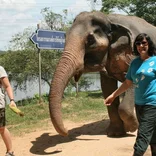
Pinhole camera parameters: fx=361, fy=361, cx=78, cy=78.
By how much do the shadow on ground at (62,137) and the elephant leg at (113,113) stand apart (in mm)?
311

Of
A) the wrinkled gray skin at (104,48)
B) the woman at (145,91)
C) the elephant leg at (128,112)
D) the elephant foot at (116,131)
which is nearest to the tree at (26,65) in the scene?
the elephant foot at (116,131)

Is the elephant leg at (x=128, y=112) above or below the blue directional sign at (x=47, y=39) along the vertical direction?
below

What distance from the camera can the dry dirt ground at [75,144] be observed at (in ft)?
19.3

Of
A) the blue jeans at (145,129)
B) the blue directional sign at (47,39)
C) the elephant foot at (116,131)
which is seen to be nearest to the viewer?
the blue jeans at (145,129)

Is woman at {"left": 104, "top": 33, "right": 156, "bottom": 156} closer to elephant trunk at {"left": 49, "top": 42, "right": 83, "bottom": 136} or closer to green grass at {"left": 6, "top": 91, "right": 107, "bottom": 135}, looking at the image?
elephant trunk at {"left": 49, "top": 42, "right": 83, "bottom": 136}

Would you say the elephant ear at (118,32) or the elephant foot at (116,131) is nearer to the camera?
the elephant ear at (118,32)

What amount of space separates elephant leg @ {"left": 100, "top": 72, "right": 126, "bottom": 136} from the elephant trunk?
4.40 ft

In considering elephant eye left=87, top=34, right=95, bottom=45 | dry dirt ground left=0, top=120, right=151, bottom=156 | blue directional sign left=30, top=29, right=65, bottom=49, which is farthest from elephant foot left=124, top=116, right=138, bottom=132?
blue directional sign left=30, top=29, right=65, bottom=49

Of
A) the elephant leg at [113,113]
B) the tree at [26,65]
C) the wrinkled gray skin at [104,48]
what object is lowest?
the tree at [26,65]

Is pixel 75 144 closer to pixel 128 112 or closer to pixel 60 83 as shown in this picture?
pixel 128 112

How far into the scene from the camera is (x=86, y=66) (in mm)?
6477

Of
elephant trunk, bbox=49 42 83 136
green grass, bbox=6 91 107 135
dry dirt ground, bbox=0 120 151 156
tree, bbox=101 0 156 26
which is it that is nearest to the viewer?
elephant trunk, bbox=49 42 83 136

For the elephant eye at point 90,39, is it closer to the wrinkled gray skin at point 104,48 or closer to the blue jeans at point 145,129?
the wrinkled gray skin at point 104,48

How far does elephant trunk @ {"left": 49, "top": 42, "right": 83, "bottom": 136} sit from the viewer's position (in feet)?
17.3
